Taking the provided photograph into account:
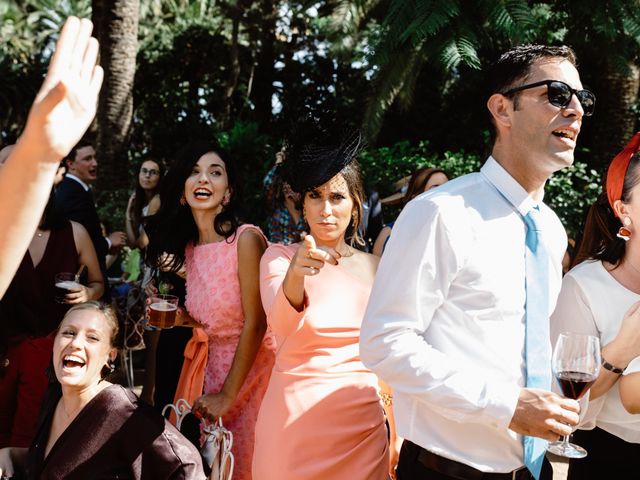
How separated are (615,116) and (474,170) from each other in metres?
3.05

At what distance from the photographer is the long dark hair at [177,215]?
391cm

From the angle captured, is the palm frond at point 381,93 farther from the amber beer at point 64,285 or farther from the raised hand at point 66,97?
the raised hand at point 66,97

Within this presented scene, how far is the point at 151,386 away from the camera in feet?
16.5

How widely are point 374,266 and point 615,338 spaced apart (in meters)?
1.10

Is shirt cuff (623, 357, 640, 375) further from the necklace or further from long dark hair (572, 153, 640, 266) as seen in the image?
the necklace

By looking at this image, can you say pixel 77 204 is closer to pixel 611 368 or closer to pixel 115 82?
pixel 611 368

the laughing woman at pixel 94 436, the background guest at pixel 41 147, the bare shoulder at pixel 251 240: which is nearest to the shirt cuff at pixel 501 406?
the background guest at pixel 41 147

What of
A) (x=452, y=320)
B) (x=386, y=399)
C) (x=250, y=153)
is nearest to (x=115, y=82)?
(x=250, y=153)

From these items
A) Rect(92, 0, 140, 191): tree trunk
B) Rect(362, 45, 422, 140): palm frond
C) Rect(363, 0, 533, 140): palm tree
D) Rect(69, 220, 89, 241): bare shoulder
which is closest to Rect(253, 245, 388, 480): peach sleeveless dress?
Rect(69, 220, 89, 241): bare shoulder

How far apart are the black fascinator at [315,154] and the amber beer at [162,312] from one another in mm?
836

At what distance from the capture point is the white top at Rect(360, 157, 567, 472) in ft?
6.64

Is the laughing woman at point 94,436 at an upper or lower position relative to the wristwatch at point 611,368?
lower

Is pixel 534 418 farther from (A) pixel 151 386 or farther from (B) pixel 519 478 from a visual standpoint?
(A) pixel 151 386

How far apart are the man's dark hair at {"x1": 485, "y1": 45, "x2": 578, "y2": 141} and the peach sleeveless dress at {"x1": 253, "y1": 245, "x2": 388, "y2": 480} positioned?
95cm
